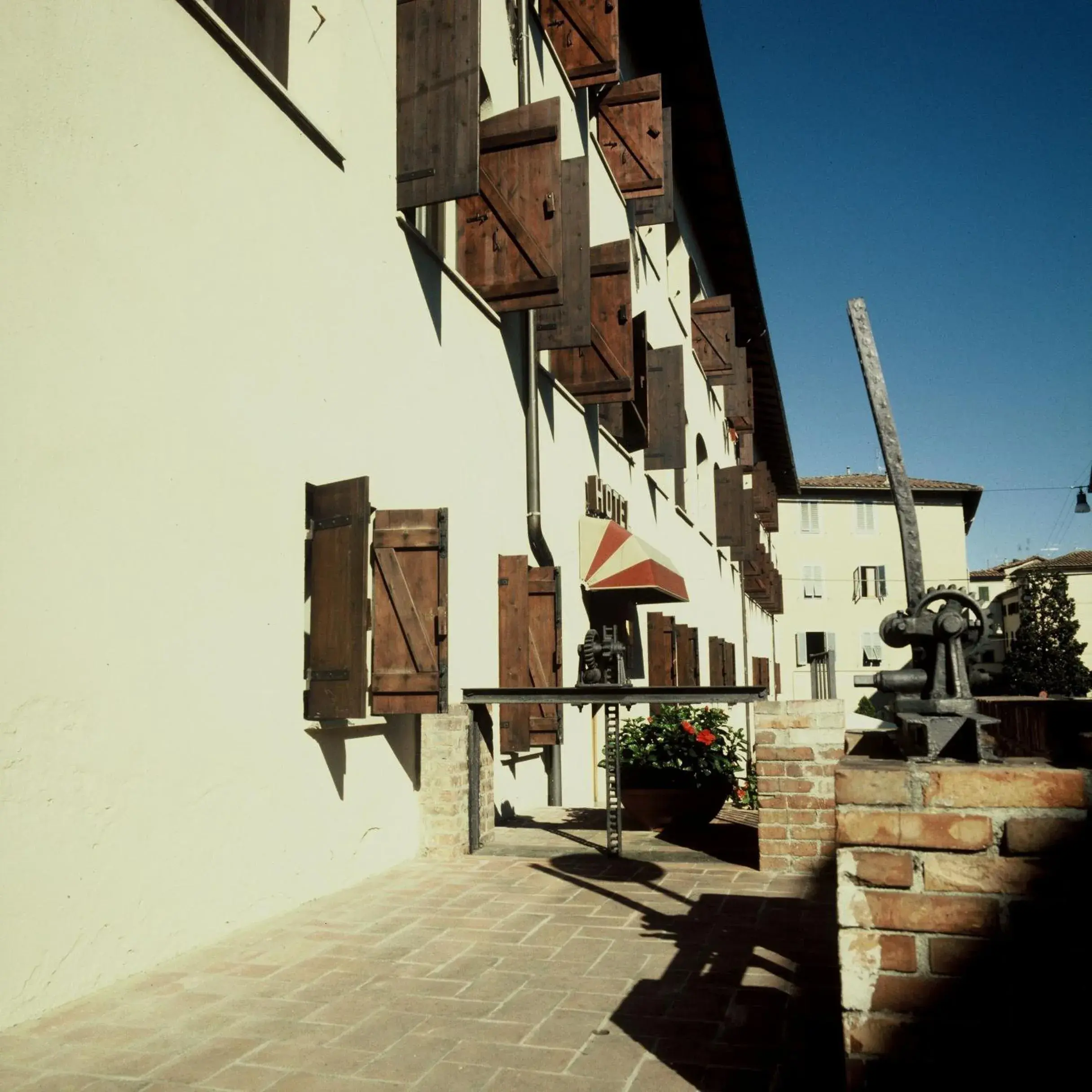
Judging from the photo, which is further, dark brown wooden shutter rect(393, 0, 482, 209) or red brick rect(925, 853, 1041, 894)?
dark brown wooden shutter rect(393, 0, 482, 209)

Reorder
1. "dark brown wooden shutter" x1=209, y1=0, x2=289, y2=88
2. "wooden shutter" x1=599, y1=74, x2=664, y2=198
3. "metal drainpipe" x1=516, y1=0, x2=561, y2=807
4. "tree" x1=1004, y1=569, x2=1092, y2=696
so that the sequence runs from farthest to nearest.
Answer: "tree" x1=1004, y1=569, x2=1092, y2=696 < "wooden shutter" x1=599, y1=74, x2=664, y2=198 < "metal drainpipe" x1=516, y1=0, x2=561, y2=807 < "dark brown wooden shutter" x1=209, y1=0, x2=289, y2=88

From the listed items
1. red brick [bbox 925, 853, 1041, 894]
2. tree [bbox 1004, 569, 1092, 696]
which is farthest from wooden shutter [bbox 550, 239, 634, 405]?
tree [bbox 1004, 569, 1092, 696]

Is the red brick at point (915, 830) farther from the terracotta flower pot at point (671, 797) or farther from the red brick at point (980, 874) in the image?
the terracotta flower pot at point (671, 797)

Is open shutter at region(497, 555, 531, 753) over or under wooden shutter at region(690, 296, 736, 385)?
under

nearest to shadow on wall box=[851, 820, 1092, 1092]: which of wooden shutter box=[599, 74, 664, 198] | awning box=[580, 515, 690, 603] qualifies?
awning box=[580, 515, 690, 603]

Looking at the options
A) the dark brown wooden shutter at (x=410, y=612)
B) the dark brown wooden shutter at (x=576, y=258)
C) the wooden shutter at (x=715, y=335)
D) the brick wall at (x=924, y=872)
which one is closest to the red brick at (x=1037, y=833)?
the brick wall at (x=924, y=872)

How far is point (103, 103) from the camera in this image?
13.5 ft

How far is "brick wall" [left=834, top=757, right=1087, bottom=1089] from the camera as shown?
1.89 meters

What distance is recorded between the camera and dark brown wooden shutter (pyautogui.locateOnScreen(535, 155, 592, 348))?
28.7 feet

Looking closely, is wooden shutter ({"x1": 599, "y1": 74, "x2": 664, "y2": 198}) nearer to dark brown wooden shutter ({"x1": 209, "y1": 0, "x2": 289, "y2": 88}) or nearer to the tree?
dark brown wooden shutter ({"x1": 209, "y1": 0, "x2": 289, "y2": 88})

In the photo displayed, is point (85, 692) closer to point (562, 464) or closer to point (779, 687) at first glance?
point (562, 464)

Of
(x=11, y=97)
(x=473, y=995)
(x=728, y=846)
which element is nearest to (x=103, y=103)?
(x=11, y=97)

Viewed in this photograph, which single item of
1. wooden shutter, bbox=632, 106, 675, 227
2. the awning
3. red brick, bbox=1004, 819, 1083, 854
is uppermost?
wooden shutter, bbox=632, 106, 675, 227

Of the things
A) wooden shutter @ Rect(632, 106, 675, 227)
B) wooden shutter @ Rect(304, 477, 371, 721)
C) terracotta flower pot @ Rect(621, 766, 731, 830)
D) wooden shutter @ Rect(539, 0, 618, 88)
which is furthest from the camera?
wooden shutter @ Rect(632, 106, 675, 227)
